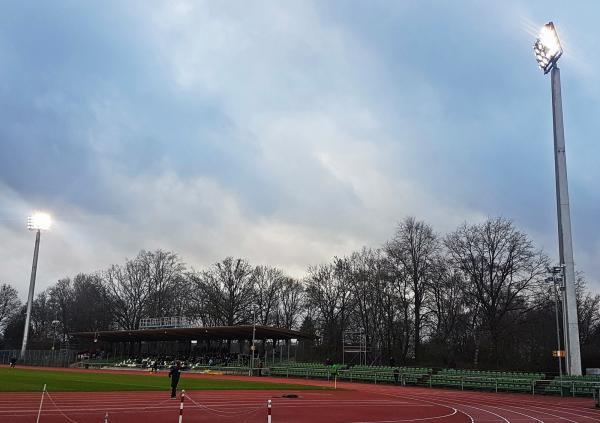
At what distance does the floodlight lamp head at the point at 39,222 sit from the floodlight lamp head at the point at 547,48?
68137 millimetres

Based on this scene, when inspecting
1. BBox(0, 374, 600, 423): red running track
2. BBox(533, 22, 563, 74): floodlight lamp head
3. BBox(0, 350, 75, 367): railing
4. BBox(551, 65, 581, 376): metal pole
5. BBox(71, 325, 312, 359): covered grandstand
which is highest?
BBox(533, 22, 563, 74): floodlight lamp head

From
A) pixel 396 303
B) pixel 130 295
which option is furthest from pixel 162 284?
pixel 396 303

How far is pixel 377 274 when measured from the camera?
69812 millimetres

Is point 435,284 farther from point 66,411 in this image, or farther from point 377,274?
point 66,411

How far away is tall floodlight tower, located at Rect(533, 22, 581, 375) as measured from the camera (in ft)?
133

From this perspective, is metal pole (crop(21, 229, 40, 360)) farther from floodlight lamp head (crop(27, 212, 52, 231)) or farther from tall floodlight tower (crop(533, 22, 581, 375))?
tall floodlight tower (crop(533, 22, 581, 375))

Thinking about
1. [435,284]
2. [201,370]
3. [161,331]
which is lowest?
[201,370]

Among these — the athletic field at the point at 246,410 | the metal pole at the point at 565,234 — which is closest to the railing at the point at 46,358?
the athletic field at the point at 246,410

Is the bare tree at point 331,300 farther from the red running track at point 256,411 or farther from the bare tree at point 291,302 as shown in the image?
the red running track at point 256,411

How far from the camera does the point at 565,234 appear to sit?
42719 mm

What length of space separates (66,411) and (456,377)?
3264 cm

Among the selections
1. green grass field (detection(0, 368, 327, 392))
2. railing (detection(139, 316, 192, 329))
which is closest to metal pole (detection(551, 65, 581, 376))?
green grass field (detection(0, 368, 327, 392))

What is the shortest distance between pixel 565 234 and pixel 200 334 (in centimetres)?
4486

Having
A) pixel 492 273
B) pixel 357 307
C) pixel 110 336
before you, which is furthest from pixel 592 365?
pixel 110 336
